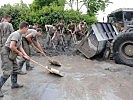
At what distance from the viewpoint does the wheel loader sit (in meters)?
12.5

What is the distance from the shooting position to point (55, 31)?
18031 mm

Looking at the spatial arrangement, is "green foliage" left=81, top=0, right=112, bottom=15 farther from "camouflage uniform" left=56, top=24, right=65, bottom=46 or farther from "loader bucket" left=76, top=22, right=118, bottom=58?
"loader bucket" left=76, top=22, right=118, bottom=58

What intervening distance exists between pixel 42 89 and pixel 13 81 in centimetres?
78

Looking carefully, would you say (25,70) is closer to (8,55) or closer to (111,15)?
(8,55)

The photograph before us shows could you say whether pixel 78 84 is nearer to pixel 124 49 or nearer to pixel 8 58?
pixel 8 58

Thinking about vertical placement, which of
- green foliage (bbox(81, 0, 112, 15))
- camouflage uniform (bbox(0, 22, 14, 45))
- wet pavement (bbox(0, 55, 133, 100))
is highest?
green foliage (bbox(81, 0, 112, 15))

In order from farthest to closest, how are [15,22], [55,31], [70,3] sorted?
[70,3] → [15,22] → [55,31]

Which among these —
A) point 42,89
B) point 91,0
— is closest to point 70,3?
point 91,0

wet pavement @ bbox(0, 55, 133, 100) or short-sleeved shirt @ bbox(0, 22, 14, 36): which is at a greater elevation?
short-sleeved shirt @ bbox(0, 22, 14, 36)

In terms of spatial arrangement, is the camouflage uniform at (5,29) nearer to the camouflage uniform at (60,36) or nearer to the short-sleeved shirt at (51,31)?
the camouflage uniform at (60,36)

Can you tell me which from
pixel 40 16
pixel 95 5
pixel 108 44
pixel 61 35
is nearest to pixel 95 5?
pixel 95 5

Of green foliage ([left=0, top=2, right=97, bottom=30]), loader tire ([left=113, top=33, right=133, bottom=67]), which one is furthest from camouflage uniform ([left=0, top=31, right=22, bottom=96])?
green foliage ([left=0, top=2, right=97, bottom=30])

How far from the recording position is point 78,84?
8992 mm

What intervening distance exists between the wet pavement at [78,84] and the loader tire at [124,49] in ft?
1.17
